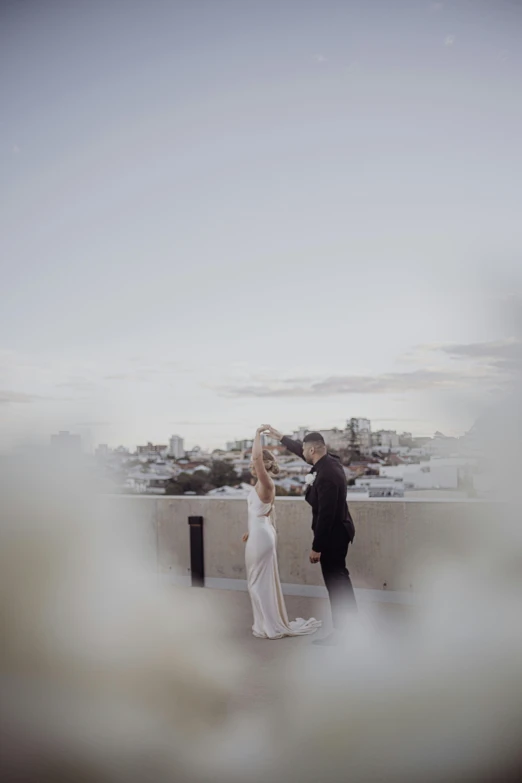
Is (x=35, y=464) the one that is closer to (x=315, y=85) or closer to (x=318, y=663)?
(x=318, y=663)

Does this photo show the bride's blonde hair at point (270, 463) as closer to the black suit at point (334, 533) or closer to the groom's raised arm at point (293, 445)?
the groom's raised arm at point (293, 445)

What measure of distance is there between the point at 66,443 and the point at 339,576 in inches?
99.1

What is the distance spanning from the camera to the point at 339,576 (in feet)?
20.0

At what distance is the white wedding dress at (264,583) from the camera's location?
6496mm

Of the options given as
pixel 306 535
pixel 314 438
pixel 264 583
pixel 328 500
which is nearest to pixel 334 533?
pixel 328 500

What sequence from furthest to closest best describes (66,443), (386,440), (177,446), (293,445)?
(386,440)
(177,446)
(293,445)
(66,443)

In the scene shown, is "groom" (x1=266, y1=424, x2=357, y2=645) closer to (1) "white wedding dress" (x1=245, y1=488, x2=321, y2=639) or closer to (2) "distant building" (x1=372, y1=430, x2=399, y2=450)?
(1) "white wedding dress" (x1=245, y1=488, x2=321, y2=639)

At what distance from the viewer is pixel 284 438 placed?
265 inches

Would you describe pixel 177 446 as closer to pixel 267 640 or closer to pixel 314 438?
pixel 267 640

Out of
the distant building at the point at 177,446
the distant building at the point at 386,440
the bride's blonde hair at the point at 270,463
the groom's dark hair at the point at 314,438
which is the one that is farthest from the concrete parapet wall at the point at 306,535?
the distant building at the point at 386,440

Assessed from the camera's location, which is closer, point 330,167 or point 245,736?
point 245,736

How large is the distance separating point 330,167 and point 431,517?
7.33 meters

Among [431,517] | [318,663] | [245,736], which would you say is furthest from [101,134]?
[245,736]

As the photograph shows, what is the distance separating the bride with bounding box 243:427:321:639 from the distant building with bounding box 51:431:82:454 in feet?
5.38
